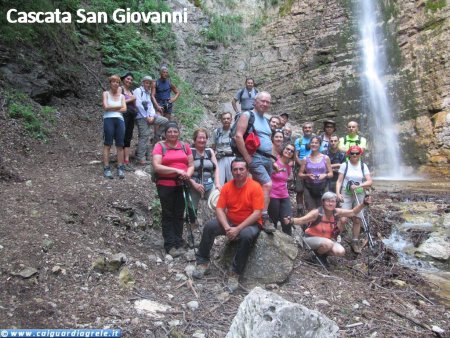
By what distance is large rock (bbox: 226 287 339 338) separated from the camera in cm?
313

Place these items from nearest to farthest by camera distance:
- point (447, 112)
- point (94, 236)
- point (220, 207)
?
point (220, 207) < point (94, 236) < point (447, 112)

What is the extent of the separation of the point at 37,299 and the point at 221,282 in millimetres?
2115

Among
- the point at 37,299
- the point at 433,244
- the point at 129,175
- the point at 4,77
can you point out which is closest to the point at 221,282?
the point at 37,299

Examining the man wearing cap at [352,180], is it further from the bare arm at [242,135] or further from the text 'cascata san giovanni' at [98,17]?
the text 'cascata san giovanni' at [98,17]

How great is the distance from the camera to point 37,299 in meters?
3.90

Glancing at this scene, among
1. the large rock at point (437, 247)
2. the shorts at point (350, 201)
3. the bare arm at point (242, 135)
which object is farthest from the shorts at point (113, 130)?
the large rock at point (437, 247)

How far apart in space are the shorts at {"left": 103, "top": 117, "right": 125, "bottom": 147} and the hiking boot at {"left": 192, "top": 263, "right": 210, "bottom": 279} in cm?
320

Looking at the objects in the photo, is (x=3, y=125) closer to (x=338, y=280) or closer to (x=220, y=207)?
(x=220, y=207)

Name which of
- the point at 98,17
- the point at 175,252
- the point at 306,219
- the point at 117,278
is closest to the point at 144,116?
the point at 175,252

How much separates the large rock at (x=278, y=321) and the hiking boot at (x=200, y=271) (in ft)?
5.58

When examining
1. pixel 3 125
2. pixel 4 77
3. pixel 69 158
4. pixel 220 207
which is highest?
pixel 4 77

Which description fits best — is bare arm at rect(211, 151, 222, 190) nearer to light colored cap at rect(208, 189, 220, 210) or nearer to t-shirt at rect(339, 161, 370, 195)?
light colored cap at rect(208, 189, 220, 210)

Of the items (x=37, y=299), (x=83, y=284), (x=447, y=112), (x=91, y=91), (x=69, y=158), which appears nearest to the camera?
(x=37, y=299)

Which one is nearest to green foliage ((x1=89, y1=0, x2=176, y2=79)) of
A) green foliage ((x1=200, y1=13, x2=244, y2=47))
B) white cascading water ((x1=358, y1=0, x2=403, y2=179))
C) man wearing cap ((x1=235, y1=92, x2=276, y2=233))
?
green foliage ((x1=200, y1=13, x2=244, y2=47))
